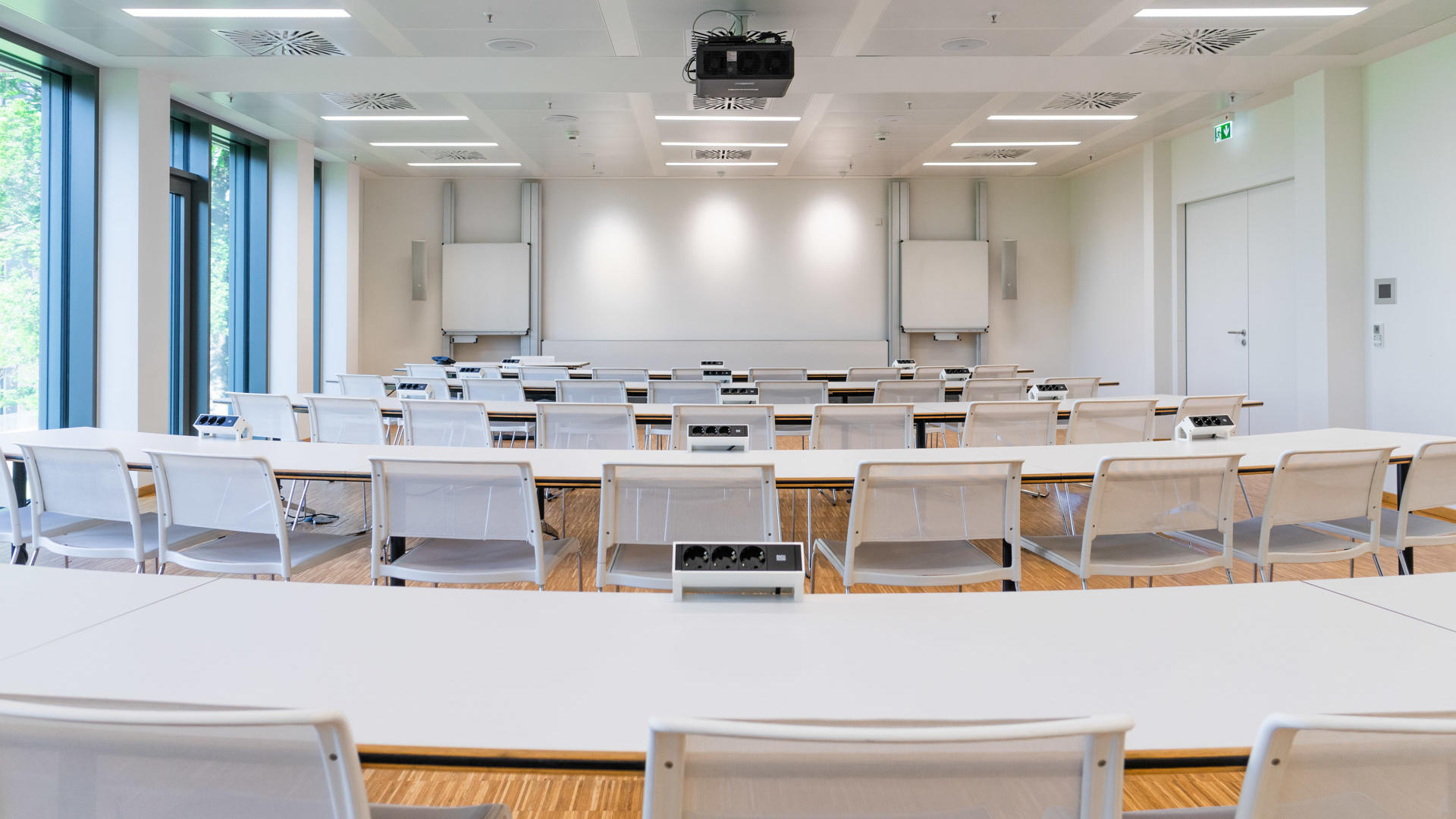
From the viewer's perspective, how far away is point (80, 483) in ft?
8.85

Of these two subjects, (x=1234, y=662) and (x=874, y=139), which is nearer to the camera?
(x=1234, y=662)

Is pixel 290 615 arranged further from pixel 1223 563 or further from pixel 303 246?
pixel 303 246

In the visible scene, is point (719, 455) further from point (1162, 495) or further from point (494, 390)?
point (494, 390)

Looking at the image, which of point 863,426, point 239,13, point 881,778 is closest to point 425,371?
point 239,13

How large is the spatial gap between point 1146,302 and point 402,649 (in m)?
10.4

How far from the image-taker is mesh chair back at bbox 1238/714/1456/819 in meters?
0.77

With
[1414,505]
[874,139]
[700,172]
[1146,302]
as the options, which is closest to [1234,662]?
[1414,505]

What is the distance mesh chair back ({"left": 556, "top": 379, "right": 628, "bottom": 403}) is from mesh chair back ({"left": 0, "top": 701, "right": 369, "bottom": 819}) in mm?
4626

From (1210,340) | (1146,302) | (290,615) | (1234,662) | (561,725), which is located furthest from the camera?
(1146,302)

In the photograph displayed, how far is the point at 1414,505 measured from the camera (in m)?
2.81

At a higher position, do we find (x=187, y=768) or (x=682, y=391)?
(x=682, y=391)

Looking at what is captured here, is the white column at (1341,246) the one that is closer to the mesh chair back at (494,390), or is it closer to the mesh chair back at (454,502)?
the mesh chair back at (494,390)

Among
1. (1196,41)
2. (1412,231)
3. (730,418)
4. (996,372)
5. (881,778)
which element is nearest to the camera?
(881,778)

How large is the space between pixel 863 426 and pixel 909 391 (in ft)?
4.69
